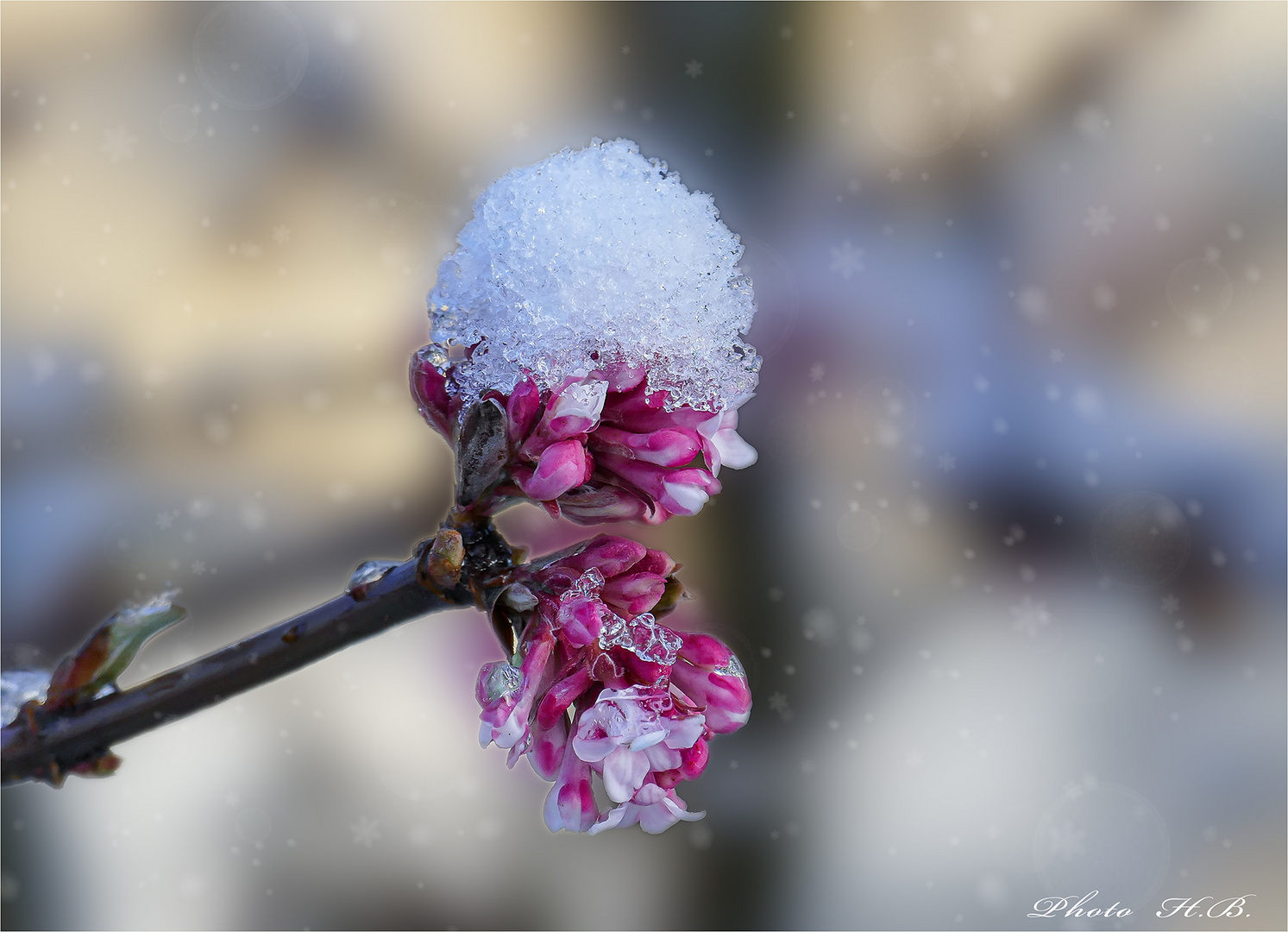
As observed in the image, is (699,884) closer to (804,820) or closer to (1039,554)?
(804,820)

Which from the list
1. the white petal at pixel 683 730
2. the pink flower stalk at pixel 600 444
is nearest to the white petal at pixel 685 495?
the pink flower stalk at pixel 600 444

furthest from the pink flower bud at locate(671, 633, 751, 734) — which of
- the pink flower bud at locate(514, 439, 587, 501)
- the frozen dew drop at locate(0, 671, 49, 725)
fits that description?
the frozen dew drop at locate(0, 671, 49, 725)

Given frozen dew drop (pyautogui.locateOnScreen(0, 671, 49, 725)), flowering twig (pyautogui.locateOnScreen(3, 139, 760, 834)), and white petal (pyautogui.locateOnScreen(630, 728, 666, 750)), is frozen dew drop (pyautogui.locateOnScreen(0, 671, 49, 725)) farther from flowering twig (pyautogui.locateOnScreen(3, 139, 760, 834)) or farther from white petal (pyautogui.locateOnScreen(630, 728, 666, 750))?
white petal (pyautogui.locateOnScreen(630, 728, 666, 750))

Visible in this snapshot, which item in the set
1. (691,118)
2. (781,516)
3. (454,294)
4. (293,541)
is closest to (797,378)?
(781,516)

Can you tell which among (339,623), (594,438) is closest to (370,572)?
(339,623)

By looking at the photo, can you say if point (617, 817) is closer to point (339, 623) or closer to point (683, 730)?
point (683, 730)

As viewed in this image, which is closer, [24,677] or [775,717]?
[24,677]

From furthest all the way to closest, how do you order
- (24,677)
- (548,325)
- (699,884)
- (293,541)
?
(699,884) < (293,541) < (24,677) < (548,325)

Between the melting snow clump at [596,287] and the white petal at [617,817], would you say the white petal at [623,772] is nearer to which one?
the white petal at [617,817]
